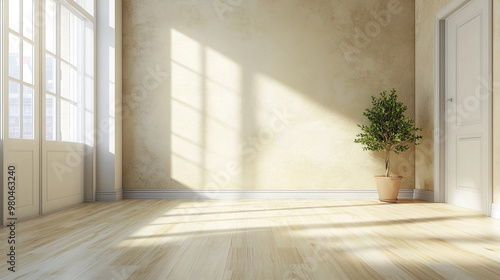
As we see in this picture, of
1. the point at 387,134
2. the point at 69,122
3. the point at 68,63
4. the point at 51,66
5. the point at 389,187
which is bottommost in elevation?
the point at 389,187

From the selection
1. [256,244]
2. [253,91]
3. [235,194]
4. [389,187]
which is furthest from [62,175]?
→ [389,187]

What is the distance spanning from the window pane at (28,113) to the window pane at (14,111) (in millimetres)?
77

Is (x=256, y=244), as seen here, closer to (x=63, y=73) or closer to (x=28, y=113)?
(x=28, y=113)

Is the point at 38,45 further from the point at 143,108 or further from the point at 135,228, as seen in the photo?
the point at 135,228

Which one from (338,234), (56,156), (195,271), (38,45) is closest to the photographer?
(195,271)

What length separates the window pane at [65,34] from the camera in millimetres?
3938

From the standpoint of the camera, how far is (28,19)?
131 inches

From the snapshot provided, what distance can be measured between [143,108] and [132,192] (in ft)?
3.49

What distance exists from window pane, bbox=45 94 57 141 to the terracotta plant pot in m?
3.59

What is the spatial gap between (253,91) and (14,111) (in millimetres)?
2619

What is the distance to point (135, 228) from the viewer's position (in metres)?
2.86

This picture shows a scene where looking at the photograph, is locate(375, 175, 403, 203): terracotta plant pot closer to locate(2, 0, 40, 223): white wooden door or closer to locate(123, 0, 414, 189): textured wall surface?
locate(123, 0, 414, 189): textured wall surface

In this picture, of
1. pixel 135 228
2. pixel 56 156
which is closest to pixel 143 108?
pixel 56 156

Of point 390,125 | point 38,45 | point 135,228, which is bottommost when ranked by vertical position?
point 135,228
